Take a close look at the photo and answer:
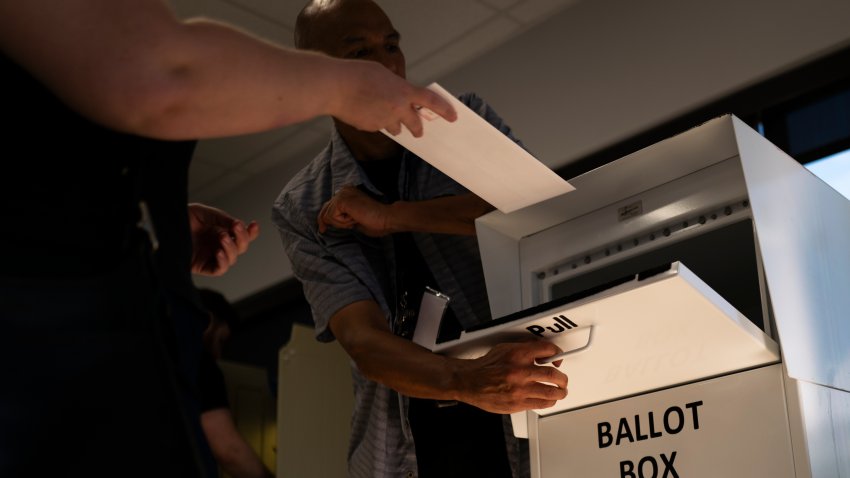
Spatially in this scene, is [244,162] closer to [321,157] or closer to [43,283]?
[321,157]

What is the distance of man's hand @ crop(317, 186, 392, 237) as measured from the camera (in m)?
1.58

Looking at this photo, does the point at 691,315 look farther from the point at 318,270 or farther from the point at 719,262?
the point at 318,270

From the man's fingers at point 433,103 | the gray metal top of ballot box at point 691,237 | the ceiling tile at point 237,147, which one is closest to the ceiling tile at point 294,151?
the ceiling tile at point 237,147

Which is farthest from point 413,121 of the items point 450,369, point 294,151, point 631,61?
point 294,151

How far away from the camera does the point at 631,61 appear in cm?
300

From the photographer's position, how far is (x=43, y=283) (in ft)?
2.10

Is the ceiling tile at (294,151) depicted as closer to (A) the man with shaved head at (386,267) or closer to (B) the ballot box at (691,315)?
(A) the man with shaved head at (386,267)

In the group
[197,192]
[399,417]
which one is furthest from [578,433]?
[197,192]

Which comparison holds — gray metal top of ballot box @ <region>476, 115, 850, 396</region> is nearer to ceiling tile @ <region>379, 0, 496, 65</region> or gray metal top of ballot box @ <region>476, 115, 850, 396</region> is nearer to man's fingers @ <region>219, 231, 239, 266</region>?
man's fingers @ <region>219, 231, 239, 266</region>

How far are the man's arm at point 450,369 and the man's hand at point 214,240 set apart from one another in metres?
0.37

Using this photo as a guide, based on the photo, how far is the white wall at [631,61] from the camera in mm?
2637

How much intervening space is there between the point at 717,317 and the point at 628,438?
0.25 metres

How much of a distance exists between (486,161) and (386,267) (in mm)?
569

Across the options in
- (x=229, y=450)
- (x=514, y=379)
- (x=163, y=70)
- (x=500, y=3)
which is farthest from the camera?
(x=500, y=3)
